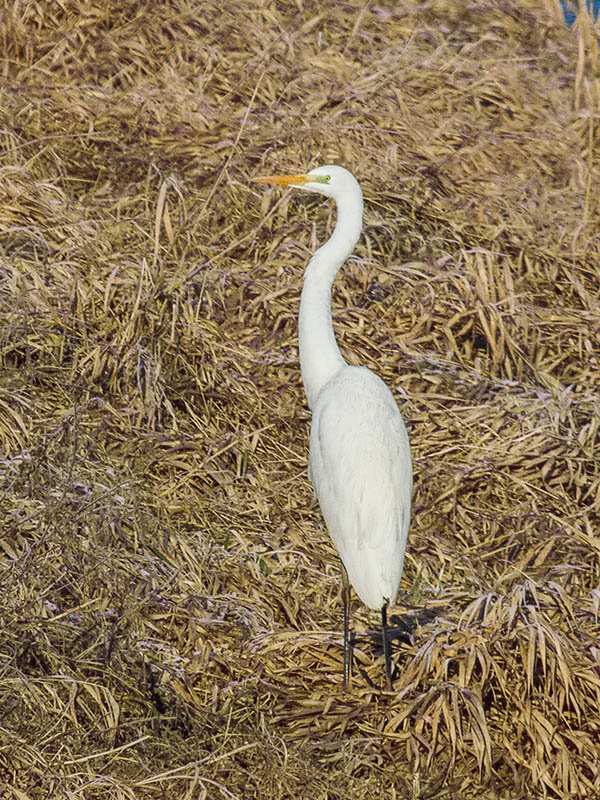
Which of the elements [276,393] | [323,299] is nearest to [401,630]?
[323,299]

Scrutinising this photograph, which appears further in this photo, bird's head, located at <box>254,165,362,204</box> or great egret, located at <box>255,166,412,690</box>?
bird's head, located at <box>254,165,362,204</box>

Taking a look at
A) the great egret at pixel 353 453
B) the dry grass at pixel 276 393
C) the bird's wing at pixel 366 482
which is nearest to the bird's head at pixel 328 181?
the great egret at pixel 353 453

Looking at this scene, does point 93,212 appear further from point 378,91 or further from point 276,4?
point 276,4

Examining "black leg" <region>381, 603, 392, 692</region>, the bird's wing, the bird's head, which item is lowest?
"black leg" <region>381, 603, 392, 692</region>

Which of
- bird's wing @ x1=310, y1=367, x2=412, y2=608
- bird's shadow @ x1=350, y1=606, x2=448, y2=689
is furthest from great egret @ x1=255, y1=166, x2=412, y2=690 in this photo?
bird's shadow @ x1=350, y1=606, x2=448, y2=689

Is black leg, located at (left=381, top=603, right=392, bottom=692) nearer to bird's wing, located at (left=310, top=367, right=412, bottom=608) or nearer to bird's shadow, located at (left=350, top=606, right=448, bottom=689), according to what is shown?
bird's wing, located at (left=310, top=367, right=412, bottom=608)

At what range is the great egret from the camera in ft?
11.2

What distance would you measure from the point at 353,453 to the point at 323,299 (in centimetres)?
62

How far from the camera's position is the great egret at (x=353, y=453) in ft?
11.2

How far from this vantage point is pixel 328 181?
12.5 feet

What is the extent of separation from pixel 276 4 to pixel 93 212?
2156 millimetres

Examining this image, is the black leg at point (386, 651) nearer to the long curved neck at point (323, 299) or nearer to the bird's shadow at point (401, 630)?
the bird's shadow at point (401, 630)

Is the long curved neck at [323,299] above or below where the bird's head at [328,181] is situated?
below

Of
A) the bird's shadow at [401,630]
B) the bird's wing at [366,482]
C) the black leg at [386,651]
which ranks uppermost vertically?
the bird's wing at [366,482]
